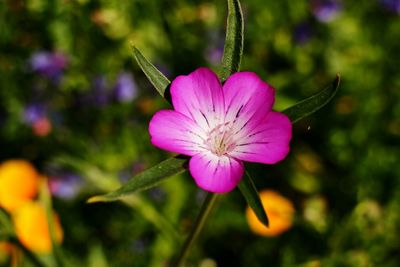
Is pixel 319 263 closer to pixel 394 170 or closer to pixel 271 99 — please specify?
pixel 394 170

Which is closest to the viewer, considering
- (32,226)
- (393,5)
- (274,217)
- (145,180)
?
(145,180)

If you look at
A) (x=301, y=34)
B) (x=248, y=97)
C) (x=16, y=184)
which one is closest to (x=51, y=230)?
(x=16, y=184)

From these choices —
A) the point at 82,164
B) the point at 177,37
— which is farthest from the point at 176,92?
the point at 177,37

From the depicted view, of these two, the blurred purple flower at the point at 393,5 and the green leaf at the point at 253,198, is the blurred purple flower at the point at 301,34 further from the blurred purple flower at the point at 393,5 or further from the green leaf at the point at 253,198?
the green leaf at the point at 253,198

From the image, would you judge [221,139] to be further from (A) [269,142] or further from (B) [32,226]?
(B) [32,226]

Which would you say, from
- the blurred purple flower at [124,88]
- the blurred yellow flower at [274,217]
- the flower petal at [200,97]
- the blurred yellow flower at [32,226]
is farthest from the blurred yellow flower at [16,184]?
the flower petal at [200,97]

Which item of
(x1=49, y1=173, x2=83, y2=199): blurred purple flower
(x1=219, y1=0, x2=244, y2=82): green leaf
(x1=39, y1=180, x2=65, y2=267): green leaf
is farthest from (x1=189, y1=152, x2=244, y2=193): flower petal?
(x1=49, y1=173, x2=83, y2=199): blurred purple flower
